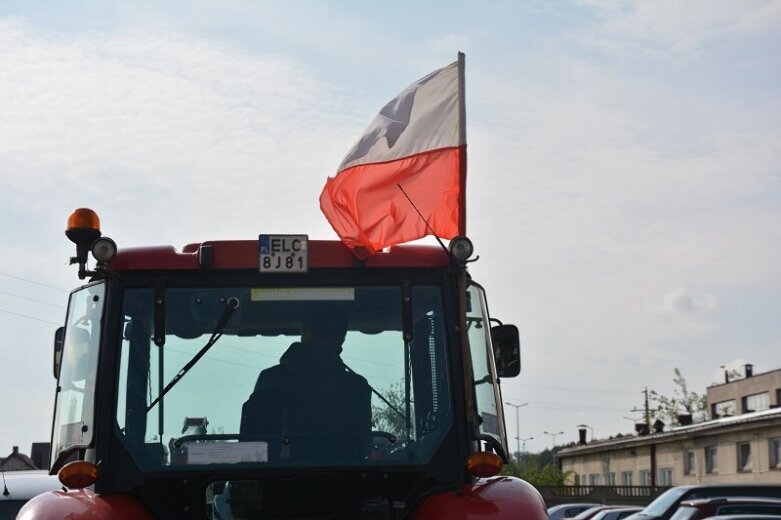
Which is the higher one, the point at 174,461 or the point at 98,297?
the point at 98,297

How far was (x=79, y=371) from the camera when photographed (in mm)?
6676

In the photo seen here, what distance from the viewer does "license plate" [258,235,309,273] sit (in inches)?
264

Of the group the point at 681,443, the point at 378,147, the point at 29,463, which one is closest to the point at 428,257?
the point at 378,147

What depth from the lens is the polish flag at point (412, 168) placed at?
24.1 ft

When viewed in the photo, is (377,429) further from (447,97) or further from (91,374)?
(447,97)

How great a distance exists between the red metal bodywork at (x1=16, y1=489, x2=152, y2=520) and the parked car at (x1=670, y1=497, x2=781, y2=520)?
40.8 feet

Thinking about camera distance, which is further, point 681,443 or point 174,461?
point 681,443

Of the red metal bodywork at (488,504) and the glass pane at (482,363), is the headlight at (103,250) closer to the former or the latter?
the glass pane at (482,363)

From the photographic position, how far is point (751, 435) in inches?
A: 2008

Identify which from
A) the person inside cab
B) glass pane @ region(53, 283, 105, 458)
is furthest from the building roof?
glass pane @ region(53, 283, 105, 458)

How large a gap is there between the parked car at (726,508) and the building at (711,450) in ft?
102

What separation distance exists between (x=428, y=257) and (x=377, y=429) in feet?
2.97

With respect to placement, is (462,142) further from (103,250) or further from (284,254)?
(103,250)

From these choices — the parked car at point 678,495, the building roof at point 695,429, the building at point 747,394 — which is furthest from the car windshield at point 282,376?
the building at point 747,394
